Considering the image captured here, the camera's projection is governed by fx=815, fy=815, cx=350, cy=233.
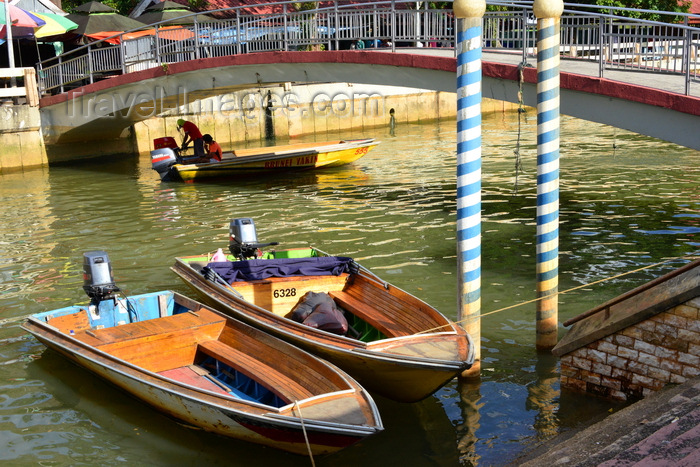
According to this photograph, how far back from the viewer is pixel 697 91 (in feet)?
42.6

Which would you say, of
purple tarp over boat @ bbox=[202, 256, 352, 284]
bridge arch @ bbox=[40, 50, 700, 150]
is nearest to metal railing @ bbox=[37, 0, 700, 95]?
bridge arch @ bbox=[40, 50, 700, 150]

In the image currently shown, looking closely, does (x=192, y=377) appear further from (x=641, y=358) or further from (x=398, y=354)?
(x=641, y=358)

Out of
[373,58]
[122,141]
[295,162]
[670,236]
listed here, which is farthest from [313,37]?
[122,141]

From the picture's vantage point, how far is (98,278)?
975cm

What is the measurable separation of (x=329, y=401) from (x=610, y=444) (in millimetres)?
2425

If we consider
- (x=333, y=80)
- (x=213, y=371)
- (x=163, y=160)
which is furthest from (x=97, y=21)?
(x=213, y=371)

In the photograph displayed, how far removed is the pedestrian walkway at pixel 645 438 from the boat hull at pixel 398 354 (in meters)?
1.24

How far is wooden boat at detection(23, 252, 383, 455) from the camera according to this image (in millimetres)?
6793

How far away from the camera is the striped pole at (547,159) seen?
8.70 m

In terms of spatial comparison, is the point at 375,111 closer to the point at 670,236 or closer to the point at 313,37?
the point at 313,37

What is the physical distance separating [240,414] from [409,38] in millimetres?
12402

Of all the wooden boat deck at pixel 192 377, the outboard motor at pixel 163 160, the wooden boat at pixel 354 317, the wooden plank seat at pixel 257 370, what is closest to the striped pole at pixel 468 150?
the wooden boat at pixel 354 317

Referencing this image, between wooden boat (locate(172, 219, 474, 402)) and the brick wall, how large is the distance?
3.72 feet

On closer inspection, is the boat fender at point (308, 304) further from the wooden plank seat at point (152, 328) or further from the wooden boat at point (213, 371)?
the wooden plank seat at point (152, 328)
